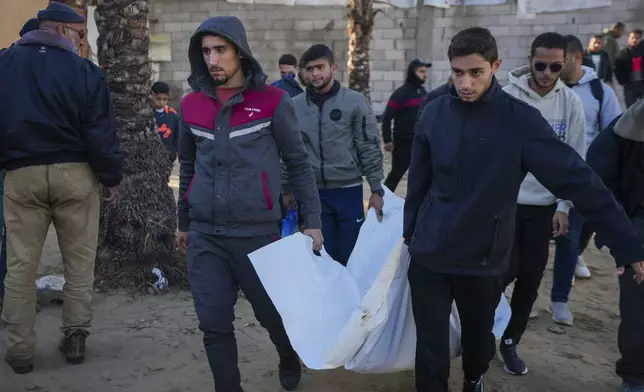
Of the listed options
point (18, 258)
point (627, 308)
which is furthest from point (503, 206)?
point (18, 258)

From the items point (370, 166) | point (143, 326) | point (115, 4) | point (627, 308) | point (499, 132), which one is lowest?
point (143, 326)

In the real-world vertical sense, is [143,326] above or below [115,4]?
below

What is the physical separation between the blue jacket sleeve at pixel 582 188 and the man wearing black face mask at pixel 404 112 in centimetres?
537

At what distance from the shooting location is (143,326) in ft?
16.2

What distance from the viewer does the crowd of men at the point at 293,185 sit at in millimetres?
3115

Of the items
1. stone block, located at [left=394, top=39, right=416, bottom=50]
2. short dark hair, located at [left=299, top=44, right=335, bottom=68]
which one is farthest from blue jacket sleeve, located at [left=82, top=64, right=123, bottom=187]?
stone block, located at [left=394, top=39, right=416, bottom=50]

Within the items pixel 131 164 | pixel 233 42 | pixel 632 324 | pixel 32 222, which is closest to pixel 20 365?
pixel 32 222

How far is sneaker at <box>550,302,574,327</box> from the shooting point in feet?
17.1

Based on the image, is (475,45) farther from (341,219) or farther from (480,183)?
(341,219)

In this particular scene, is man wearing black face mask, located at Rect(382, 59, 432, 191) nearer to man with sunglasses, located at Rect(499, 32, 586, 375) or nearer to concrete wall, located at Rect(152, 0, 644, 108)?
man with sunglasses, located at Rect(499, 32, 586, 375)

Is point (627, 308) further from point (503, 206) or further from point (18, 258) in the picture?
point (18, 258)

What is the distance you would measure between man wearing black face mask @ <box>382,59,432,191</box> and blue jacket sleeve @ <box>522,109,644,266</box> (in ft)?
17.6

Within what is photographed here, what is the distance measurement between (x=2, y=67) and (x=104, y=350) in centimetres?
181

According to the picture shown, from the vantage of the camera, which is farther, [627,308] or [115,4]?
[115,4]
